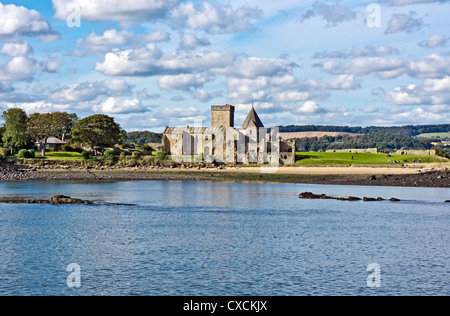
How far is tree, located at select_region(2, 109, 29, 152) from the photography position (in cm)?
9931

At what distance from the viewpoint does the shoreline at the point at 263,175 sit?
67.7m

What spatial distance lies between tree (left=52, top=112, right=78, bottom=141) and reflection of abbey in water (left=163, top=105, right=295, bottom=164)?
22444 mm

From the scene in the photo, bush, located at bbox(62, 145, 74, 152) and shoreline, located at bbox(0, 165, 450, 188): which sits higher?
bush, located at bbox(62, 145, 74, 152)

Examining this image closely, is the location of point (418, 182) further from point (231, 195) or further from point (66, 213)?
point (66, 213)

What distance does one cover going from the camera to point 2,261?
69.2 ft

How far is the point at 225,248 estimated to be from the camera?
24.6 m

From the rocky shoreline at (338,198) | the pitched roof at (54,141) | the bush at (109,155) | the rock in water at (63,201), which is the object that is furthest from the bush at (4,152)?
the rocky shoreline at (338,198)

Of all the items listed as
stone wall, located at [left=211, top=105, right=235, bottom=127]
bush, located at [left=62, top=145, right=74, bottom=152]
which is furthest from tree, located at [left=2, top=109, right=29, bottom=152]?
stone wall, located at [left=211, top=105, right=235, bottom=127]

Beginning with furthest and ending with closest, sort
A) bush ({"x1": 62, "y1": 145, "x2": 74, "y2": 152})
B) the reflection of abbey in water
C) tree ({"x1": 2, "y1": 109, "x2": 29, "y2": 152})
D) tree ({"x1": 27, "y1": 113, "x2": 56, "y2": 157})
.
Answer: bush ({"x1": 62, "y1": 145, "x2": 74, "y2": 152}) < tree ({"x1": 27, "y1": 113, "x2": 56, "y2": 157}) < tree ({"x1": 2, "y1": 109, "x2": 29, "y2": 152}) < the reflection of abbey in water

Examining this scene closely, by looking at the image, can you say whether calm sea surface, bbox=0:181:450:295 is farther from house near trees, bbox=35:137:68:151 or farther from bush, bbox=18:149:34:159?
house near trees, bbox=35:137:68:151

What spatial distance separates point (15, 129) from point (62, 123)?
13997mm

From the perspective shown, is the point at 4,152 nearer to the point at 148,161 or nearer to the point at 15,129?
the point at 15,129

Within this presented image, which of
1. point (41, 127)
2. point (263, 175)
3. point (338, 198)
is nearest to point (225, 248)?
point (338, 198)
